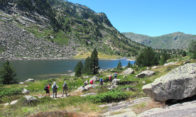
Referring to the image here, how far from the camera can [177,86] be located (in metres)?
11.2

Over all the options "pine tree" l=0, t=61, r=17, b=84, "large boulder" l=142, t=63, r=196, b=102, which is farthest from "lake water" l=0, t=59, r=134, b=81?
"large boulder" l=142, t=63, r=196, b=102

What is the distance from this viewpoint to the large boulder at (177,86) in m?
11.0

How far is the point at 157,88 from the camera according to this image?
466 inches

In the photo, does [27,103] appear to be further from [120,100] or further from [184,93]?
[184,93]

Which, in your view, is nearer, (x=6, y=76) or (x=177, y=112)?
(x=177, y=112)

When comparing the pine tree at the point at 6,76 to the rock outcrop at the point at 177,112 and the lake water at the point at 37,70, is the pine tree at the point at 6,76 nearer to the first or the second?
the lake water at the point at 37,70

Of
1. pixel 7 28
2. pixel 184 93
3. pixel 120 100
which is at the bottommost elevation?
pixel 120 100

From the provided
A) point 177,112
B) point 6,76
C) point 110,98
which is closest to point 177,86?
point 177,112

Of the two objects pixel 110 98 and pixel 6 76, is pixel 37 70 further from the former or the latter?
pixel 110 98

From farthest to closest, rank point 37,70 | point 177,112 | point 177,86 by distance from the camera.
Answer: point 37,70
point 177,86
point 177,112

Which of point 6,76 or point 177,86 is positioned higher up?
point 177,86

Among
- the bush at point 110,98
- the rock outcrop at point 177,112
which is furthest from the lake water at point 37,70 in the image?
the rock outcrop at point 177,112

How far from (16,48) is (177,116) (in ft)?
594

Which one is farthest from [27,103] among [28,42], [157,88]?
[28,42]
